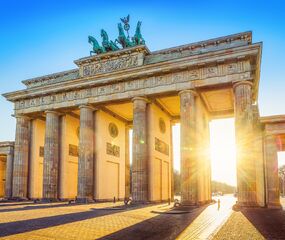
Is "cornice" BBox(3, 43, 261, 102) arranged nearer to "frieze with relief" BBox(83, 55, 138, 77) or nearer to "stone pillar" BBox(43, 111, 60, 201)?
"frieze with relief" BBox(83, 55, 138, 77)

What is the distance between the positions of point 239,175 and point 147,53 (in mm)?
15160

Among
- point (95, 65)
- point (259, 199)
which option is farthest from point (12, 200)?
point (259, 199)

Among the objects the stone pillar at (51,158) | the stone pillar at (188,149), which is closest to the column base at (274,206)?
the stone pillar at (188,149)

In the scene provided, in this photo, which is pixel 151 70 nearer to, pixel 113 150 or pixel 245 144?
pixel 245 144

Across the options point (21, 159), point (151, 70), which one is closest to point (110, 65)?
point (151, 70)

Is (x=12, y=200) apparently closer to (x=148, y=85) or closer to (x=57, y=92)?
(x=57, y=92)

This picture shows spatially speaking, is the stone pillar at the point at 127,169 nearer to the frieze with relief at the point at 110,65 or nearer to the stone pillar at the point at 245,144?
the frieze with relief at the point at 110,65

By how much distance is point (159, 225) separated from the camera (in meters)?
15.1

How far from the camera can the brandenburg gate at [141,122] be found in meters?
27.7

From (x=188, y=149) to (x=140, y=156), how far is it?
4.76 metres

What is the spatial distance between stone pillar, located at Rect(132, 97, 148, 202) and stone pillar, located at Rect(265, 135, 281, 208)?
1070 centimetres

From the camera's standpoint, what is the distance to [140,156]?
31.1m

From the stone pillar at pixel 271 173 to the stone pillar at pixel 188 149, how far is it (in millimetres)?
5876

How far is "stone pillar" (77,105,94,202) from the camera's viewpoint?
1336 inches
